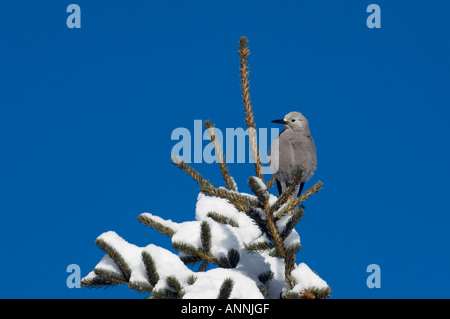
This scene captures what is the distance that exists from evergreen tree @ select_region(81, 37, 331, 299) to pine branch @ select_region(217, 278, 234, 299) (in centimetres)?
11

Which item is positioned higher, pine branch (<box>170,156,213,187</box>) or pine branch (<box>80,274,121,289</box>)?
pine branch (<box>170,156,213,187</box>)

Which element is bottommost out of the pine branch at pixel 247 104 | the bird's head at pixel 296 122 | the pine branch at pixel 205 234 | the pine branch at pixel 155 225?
the pine branch at pixel 205 234

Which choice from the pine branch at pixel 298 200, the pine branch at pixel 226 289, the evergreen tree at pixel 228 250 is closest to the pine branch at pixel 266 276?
the evergreen tree at pixel 228 250

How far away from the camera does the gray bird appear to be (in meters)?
7.55

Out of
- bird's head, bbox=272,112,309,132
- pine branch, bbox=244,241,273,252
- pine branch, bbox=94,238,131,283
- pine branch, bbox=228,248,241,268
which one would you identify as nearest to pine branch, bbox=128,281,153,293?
pine branch, bbox=94,238,131,283

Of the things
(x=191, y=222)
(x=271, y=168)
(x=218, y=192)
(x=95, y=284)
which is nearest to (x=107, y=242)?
(x=95, y=284)

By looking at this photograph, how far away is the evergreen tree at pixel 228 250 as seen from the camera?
3609 millimetres

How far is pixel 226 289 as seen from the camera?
3.19 meters

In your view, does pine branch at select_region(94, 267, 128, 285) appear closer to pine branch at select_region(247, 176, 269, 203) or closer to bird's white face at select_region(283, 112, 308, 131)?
pine branch at select_region(247, 176, 269, 203)

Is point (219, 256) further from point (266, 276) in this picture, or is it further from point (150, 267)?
point (150, 267)

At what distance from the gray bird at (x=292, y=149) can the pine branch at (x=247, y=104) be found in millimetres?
3085

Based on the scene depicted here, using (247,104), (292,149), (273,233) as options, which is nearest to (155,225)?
(273,233)

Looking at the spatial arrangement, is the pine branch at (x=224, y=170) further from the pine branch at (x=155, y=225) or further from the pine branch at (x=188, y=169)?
the pine branch at (x=155, y=225)

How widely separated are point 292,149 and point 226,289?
183 inches
